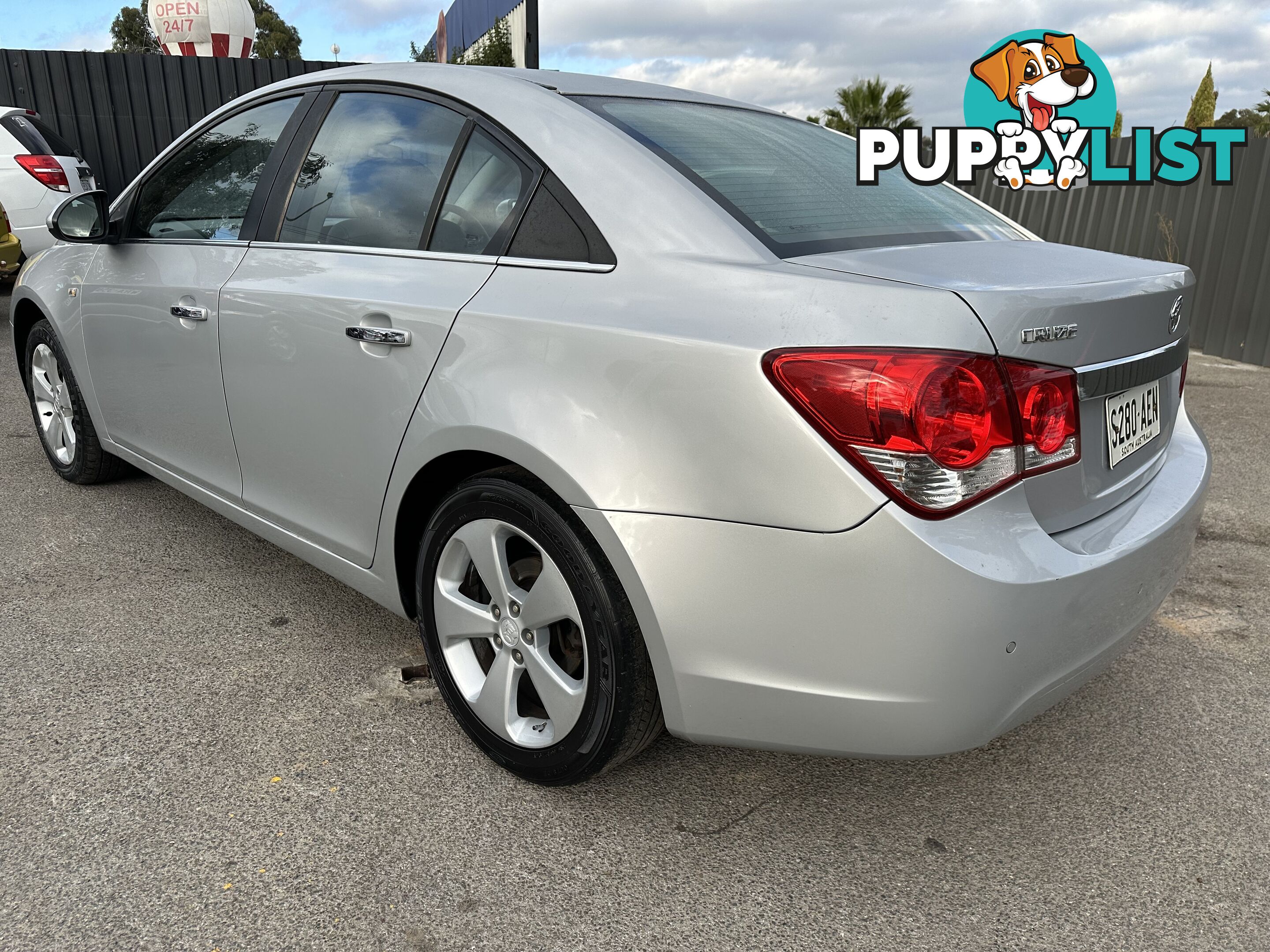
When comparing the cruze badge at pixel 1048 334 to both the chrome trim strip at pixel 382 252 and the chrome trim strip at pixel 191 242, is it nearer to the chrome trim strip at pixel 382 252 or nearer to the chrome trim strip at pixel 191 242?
the chrome trim strip at pixel 382 252

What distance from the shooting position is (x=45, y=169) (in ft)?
29.3

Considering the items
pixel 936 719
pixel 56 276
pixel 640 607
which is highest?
pixel 56 276

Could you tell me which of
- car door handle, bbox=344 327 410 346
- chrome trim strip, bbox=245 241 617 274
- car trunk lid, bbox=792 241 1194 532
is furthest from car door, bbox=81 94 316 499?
car trunk lid, bbox=792 241 1194 532

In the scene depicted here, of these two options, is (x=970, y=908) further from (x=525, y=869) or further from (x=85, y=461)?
(x=85, y=461)

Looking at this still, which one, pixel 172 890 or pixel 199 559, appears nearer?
pixel 172 890

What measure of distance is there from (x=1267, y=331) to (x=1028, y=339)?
7.79 m

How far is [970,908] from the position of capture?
1827mm

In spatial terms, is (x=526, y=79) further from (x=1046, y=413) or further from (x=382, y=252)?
(x=1046, y=413)

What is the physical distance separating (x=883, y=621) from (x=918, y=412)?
346mm

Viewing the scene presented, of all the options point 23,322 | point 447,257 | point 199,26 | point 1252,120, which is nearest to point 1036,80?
point 23,322

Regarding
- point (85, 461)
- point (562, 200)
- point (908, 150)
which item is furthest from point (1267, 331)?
point (85, 461)

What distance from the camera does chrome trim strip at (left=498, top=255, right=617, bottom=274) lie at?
1.88 meters

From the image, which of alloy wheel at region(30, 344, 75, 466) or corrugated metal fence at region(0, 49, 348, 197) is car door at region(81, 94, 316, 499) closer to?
alloy wheel at region(30, 344, 75, 466)

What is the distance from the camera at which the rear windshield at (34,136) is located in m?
8.96
